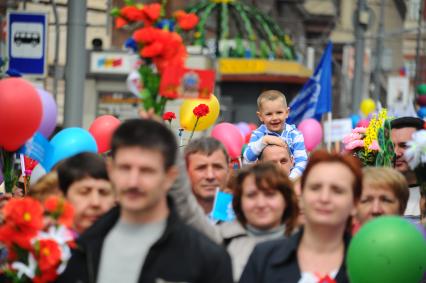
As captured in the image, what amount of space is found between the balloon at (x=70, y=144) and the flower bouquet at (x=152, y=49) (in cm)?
344

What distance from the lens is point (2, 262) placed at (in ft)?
19.4

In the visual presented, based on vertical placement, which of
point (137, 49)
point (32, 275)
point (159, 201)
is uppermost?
point (137, 49)

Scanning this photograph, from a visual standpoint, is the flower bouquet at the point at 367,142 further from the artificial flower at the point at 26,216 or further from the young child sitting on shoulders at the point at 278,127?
the artificial flower at the point at 26,216

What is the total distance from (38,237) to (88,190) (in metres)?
0.51

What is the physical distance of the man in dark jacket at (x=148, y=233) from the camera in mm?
5215

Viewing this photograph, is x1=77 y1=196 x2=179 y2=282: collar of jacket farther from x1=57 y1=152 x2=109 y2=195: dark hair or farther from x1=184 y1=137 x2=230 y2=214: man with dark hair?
x1=184 y1=137 x2=230 y2=214: man with dark hair

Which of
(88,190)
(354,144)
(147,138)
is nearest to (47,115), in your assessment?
(354,144)

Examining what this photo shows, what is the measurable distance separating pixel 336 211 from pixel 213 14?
132 ft

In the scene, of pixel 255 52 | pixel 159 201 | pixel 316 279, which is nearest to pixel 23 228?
pixel 159 201

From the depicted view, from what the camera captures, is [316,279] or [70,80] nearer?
[316,279]

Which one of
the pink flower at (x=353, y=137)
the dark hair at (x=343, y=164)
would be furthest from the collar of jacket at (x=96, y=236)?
the pink flower at (x=353, y=137)

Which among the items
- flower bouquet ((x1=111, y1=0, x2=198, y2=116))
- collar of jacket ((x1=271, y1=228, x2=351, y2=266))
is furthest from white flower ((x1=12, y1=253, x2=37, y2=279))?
collar of jacket ((x1=271, y1=228, x2=351, y2=266))

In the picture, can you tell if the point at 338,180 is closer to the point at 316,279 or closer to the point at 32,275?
the point at 316,279

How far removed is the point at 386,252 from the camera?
18.8ft
